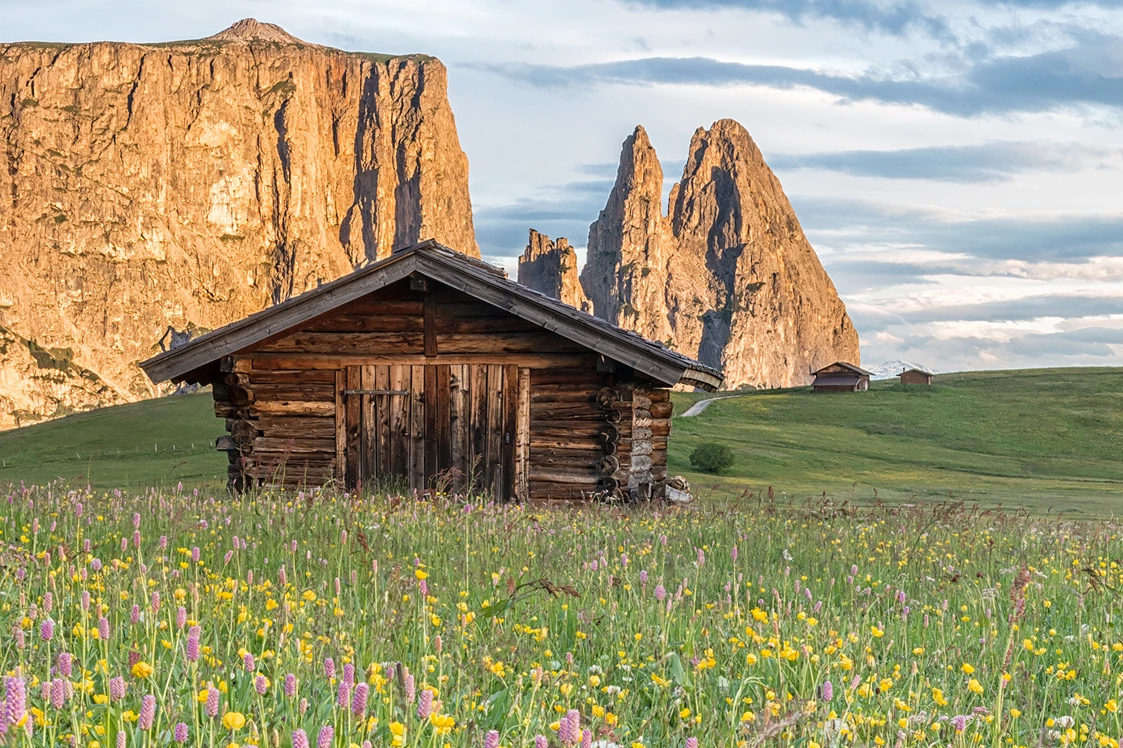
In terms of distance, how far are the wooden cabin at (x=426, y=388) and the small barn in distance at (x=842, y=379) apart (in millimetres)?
76309

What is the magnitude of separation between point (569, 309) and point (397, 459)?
4.31 metres

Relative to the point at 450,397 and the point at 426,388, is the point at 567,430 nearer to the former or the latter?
the point at 450,397

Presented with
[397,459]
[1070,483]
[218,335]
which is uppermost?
[218,335]

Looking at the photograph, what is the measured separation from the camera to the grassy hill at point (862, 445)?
32.5 meters

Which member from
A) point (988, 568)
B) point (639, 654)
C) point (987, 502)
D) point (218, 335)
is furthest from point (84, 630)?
point (987, 502)

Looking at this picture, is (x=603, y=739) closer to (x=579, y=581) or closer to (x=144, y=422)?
(x=579, y=581)

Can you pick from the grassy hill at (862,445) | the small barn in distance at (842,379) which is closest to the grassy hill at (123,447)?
the grassy hill at (862,445)

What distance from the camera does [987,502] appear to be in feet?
87.9

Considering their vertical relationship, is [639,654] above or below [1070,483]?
above

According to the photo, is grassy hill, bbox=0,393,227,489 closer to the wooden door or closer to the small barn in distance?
the wooden door

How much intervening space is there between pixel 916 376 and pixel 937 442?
1435 inches

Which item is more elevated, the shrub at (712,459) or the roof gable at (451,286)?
the roof gable at (451,286)

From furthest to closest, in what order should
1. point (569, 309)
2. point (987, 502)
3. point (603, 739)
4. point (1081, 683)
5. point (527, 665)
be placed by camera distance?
point (987, 502), point (569, 309), point (1081, 683), point (527, 665), point (603, 739)

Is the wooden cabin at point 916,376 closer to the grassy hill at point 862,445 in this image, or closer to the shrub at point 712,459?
the grassy hill at point 862,445
